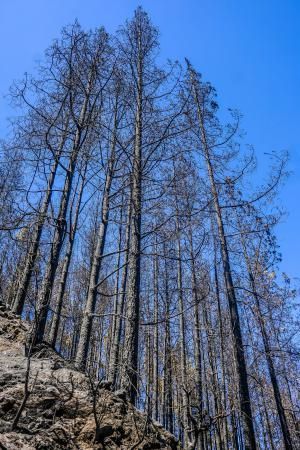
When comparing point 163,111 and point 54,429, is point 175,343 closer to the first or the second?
point 163,111

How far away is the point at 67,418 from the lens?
3.50 metres

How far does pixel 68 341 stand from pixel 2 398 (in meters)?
21.1

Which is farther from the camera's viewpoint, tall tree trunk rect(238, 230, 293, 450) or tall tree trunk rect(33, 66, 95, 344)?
tall tree trunk rect(238, 230, 293, 450)

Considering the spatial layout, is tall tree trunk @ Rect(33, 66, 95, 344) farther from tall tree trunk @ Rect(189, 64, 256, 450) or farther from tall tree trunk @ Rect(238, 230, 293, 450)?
tall tree trunk @ Rect(238, 230, 293, 450)

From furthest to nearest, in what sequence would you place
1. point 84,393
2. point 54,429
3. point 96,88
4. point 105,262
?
point 105,262, point 96,88, point 84,393, point 54,429

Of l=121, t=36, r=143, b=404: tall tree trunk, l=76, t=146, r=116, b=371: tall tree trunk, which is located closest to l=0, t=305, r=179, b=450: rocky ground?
l=121, t=36, r=143, b=404: tall tree trunk

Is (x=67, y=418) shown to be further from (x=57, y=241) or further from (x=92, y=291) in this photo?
(x=57, y=241)

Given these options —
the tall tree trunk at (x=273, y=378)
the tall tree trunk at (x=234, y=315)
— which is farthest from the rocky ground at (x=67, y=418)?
the tall tree trunk at (x=273, y=378)

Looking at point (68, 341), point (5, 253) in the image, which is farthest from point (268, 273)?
point (68, 341)

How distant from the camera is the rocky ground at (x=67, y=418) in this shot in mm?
3076

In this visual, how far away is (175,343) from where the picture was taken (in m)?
16.7

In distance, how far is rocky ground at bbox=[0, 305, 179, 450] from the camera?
121 inches

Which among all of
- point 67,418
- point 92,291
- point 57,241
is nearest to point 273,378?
point 92,291

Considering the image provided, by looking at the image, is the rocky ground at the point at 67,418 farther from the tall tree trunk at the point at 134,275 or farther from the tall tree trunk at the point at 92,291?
the tall tree trunk at the point at 92,291
